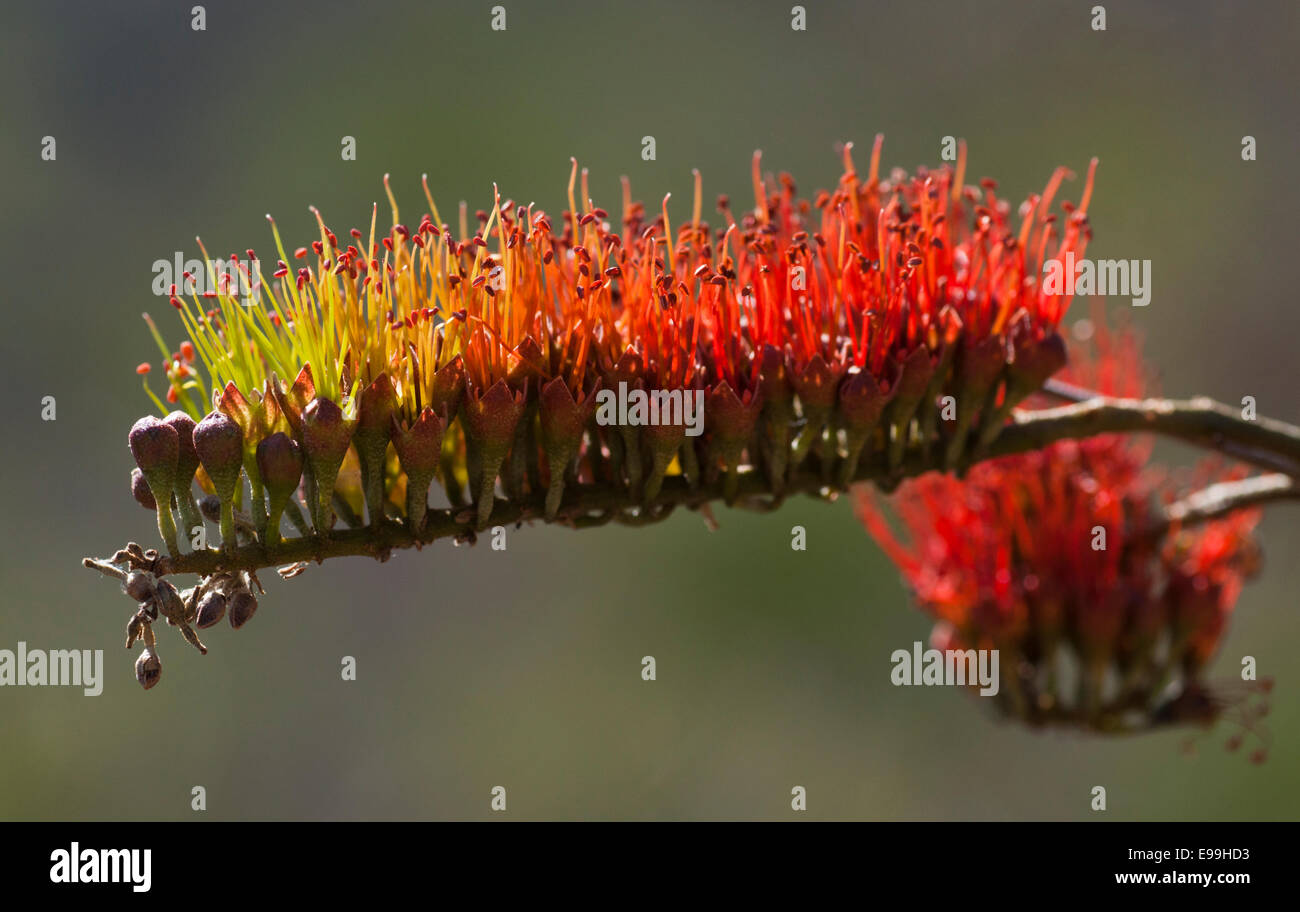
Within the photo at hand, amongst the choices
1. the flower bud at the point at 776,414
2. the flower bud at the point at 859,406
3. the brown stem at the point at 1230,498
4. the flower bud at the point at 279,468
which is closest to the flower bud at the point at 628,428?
the flower bud at the point at 776,414

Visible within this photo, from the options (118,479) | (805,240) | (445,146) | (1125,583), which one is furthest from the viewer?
(445,146)

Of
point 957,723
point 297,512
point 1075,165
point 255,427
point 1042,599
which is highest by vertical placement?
point 1075,165

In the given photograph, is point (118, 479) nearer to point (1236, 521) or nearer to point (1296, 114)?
point (1236, 521)

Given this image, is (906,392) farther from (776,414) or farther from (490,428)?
(490,428)

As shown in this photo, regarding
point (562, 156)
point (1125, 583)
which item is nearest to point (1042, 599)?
point (1125, 583)

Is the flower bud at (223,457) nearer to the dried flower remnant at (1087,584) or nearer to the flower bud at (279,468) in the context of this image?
the flower bud at (279,468)

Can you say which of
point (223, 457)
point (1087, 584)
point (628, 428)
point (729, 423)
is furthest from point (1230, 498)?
point (223, 457)

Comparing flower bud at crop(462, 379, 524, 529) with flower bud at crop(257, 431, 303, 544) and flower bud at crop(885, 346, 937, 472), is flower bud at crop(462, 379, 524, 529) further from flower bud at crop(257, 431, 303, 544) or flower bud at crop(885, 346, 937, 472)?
flower bud at crop(885, 346, 937, 472)

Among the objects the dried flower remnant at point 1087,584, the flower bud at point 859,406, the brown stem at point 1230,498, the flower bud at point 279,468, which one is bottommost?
the dried flower remnant at point 1087,584
